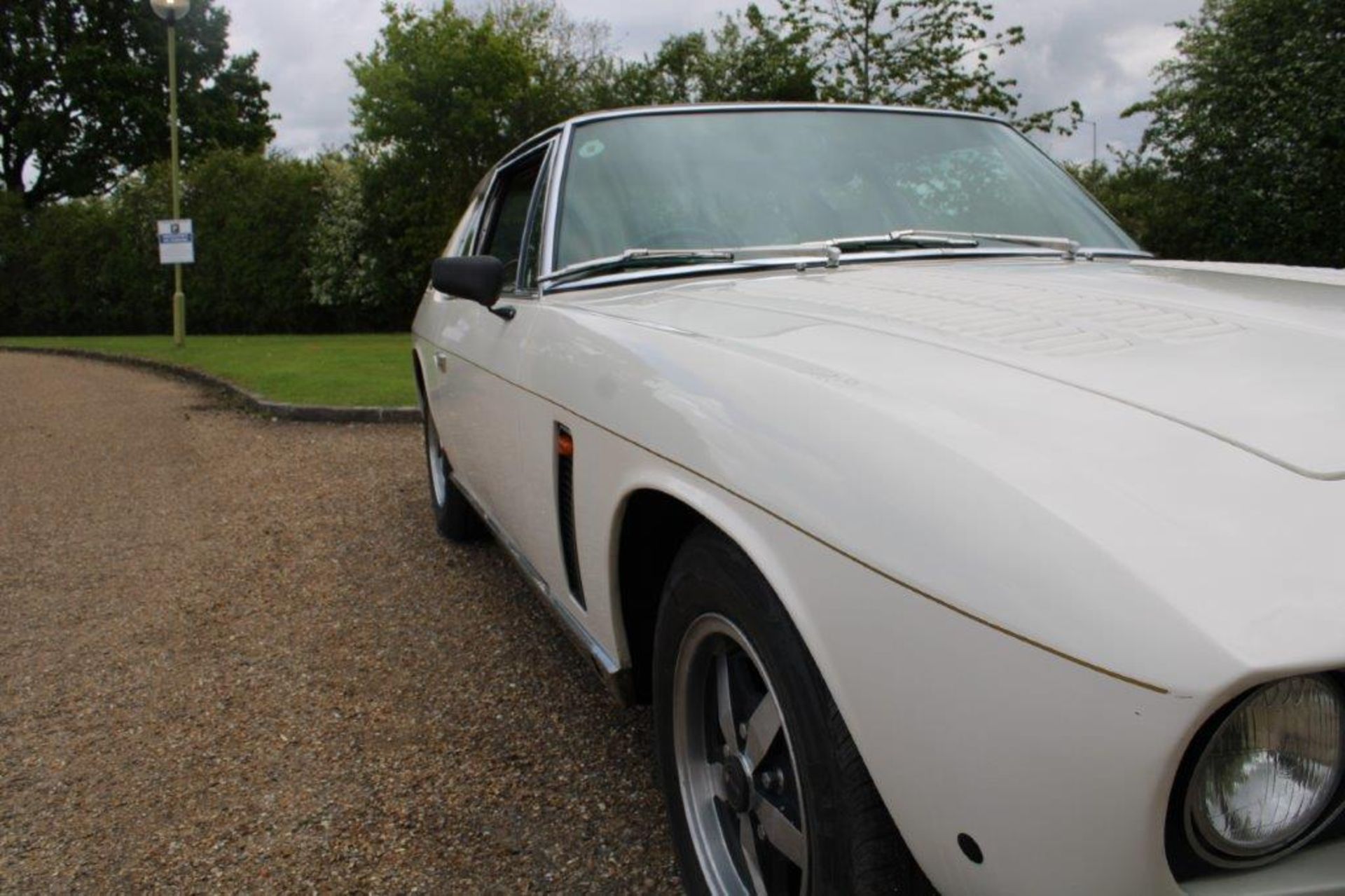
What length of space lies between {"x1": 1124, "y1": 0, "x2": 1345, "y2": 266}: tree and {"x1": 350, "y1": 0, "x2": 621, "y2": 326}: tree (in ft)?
47.0

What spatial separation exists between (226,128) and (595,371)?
36750 millimetres

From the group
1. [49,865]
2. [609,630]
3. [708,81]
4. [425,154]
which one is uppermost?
[708,81]

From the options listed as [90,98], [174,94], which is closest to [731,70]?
[174,94]

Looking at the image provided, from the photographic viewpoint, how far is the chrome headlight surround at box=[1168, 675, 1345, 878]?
103 cm

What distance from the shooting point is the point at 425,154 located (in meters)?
24.4

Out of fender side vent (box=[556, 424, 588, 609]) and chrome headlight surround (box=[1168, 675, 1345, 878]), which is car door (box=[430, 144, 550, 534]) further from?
chrome headlight surround (box=[1168, 675, 1345, 878])

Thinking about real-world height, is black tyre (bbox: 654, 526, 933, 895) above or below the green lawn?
below

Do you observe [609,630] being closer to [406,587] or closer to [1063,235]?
[1063,235]

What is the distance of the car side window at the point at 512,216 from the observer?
3326 millimetres

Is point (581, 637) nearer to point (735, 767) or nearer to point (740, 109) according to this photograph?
point (735, 767)

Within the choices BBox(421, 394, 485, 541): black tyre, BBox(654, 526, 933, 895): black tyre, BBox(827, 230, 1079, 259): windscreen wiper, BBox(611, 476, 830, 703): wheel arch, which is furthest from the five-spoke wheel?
BBox(421, 394, 485, 541): black tyre

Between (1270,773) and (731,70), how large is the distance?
26.3m

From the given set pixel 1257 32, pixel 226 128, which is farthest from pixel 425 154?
pixel 1257 32

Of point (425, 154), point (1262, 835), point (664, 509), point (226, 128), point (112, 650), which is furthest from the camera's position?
point (226, 128)
